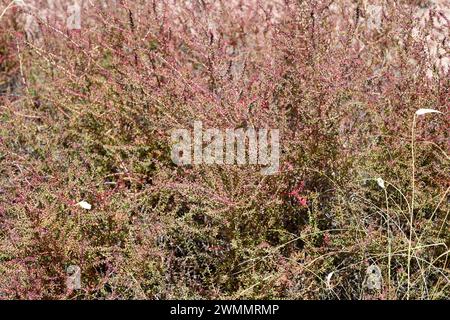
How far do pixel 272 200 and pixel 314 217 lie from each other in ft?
0.57

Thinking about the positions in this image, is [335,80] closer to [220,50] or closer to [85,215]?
[220,50]

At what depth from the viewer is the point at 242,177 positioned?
2600 mm

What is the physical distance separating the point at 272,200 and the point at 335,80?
55 centimetres

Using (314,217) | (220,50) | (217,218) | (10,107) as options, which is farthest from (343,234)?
(10,107)

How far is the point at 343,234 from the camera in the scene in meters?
2.61

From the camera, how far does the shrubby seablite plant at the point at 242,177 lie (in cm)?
254

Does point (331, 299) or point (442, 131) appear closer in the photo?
point (331, 299)

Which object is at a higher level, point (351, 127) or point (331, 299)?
point (351, 127)

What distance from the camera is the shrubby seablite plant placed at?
2.54m
